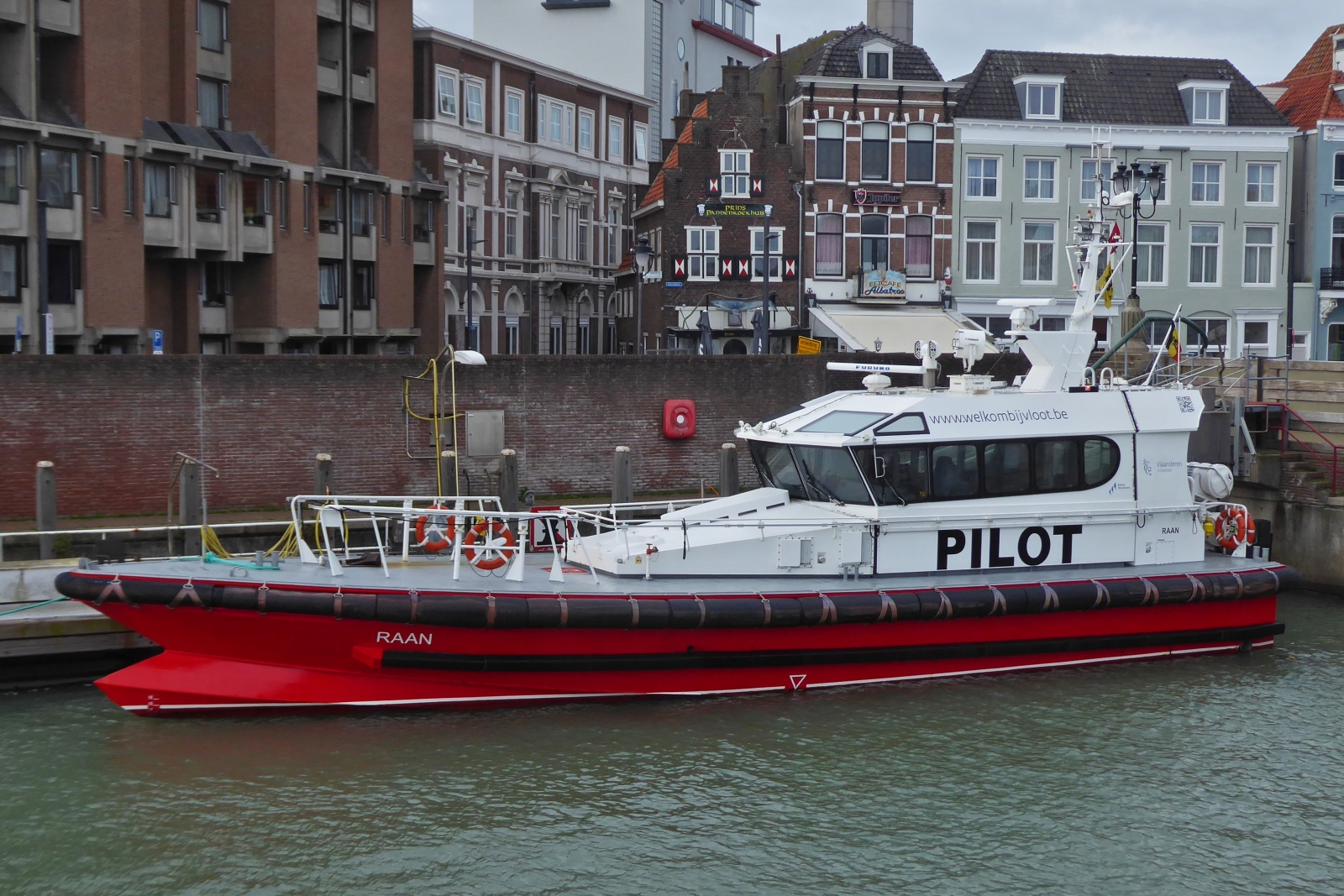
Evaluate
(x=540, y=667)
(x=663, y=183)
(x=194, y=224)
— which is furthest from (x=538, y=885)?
(x=663, y=183)

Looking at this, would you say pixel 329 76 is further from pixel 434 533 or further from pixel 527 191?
pixel 434 533

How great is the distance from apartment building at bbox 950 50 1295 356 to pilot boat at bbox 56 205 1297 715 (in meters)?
18.3

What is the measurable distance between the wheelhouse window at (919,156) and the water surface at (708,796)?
21.3m

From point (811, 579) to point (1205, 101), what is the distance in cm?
2586

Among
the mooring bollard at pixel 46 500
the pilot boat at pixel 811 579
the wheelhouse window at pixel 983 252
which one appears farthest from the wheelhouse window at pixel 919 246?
the mooring bollard at pixel 46 500

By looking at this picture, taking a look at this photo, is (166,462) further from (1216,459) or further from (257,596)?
(1216,459)

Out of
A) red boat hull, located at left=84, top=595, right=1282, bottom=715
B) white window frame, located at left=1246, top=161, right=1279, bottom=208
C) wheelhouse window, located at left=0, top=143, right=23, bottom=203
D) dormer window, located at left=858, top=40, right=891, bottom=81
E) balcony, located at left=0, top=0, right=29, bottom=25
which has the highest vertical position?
dormer window, located at left=858, top=40, right=891, bottom=81

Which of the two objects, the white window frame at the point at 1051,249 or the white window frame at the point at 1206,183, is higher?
the white window frame at the point at 1206,183

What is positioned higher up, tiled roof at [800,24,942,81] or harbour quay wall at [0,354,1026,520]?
tiled roof at [800,24,942,81]

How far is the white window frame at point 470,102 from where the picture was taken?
38.6 m

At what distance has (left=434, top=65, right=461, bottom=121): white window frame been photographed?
124ft

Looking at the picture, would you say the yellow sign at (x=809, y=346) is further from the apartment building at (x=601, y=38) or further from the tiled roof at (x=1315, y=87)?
the apartment building at (x=601, y=38)

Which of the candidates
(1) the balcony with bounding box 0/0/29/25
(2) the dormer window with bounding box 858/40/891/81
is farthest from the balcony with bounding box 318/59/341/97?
(2) the dormer window with bounding box 858/40/891/81

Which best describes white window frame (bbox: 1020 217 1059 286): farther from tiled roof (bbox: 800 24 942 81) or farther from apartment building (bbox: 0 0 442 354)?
apartment building (bbox: 0 0 442 354)
